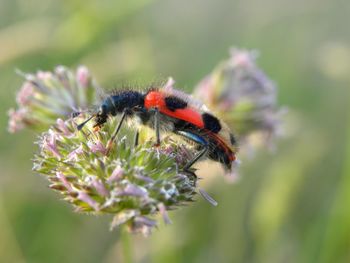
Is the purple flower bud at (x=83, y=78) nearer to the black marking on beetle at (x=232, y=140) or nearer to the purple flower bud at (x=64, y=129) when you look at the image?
the purple flower bud at (x=64, y=129)

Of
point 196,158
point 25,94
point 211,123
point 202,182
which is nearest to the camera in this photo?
point 196,158

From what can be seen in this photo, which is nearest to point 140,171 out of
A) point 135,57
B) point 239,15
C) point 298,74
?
point 135,57

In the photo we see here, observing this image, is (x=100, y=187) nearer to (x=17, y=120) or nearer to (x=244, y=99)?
(x=17, y=120)

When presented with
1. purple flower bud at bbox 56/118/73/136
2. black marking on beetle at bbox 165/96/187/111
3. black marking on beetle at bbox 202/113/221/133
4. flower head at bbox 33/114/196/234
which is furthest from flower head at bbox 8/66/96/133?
black marking on beetle at bbox 202/113/221/133

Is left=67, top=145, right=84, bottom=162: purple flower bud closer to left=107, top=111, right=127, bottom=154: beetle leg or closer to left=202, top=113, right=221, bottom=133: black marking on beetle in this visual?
left=107, top=111, right=127, bottom=154: beetle leg

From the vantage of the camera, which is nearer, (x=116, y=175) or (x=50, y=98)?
(x=116, y=175)

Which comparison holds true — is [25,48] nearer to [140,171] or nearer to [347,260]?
[140,171]

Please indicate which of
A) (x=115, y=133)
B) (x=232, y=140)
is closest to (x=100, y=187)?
(x=115, y=133)
